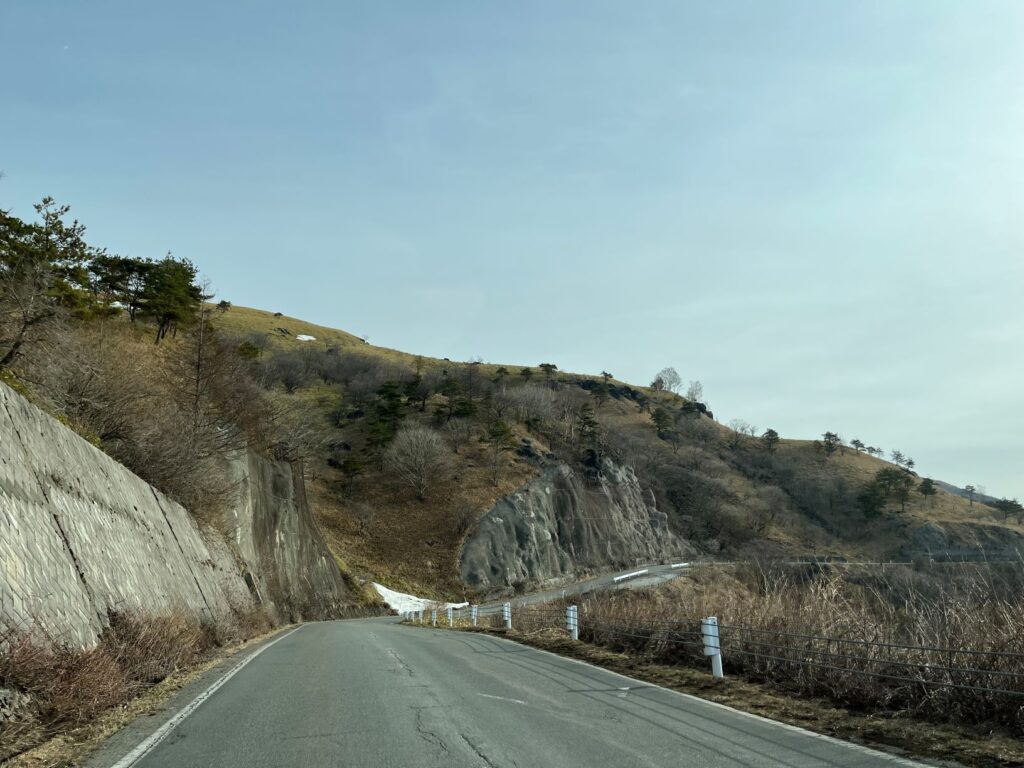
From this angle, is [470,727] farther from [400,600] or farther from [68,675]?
[400,600]

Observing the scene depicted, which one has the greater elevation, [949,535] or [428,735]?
[428,735]

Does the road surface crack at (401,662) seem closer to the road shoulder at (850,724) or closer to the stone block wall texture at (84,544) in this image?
the road shoulder at (850,724)

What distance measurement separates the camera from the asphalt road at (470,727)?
5.98 meters

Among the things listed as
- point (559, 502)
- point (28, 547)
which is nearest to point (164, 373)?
point (28, 547)

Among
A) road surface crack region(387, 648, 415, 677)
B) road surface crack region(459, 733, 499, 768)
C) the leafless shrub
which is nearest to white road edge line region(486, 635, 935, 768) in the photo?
road surface crack region(459, 733, 499, 768)

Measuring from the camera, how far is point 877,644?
820 centimetres

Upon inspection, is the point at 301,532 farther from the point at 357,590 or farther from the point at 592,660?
the point at 592,660

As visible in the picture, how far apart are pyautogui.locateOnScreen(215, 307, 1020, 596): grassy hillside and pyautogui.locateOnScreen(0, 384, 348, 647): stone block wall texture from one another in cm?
2869

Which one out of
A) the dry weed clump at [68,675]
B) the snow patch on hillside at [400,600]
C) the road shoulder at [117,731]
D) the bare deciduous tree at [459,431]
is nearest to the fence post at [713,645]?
the road shoulder at [117,731]

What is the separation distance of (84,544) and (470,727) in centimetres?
891

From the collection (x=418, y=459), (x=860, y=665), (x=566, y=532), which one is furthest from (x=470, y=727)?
(x=566, y=532)

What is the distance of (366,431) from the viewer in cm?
9581

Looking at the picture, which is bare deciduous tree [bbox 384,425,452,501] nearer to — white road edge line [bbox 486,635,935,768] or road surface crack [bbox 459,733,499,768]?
white road edge line [bbox 486,635,935,768]

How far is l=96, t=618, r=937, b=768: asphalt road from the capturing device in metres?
5.98
